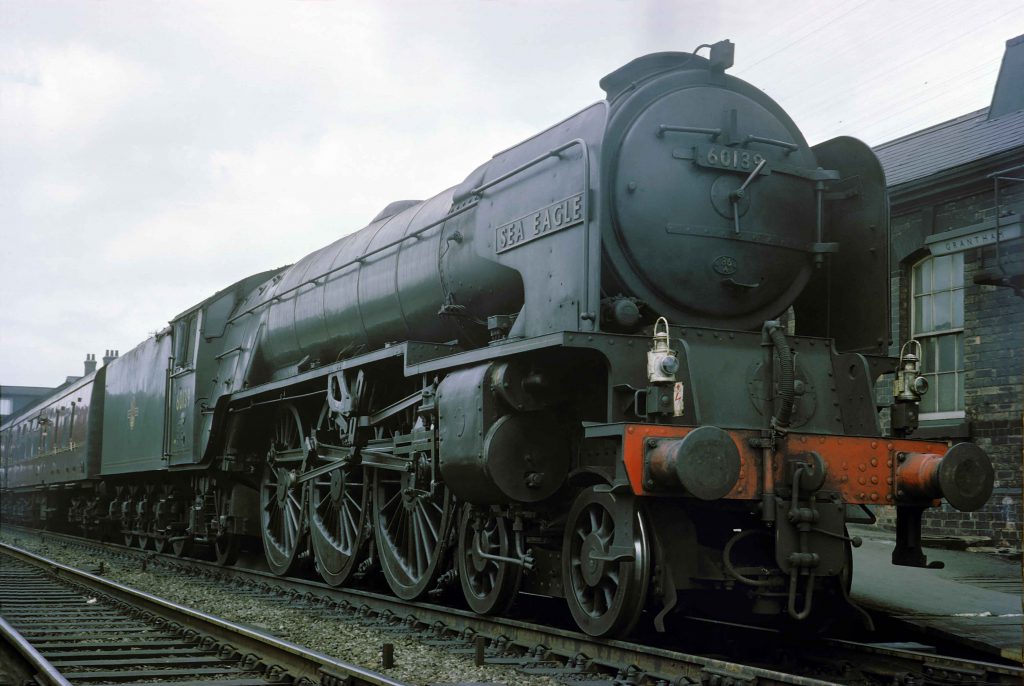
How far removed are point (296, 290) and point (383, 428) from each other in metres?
2.66

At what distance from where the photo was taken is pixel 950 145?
39.2 ft

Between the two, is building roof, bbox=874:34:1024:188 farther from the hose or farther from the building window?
the hose

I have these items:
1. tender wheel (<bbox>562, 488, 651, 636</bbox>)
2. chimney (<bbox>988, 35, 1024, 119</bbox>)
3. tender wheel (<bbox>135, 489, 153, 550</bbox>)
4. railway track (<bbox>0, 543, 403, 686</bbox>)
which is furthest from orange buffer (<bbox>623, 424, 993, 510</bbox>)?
tender wheel (<bbox>135, 489, 153, 550</bbox>)

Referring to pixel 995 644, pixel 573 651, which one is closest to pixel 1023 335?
pixel 995 644

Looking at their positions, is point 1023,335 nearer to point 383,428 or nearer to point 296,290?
point 383,428

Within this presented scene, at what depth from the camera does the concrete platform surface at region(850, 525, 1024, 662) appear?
→ 19.6ft

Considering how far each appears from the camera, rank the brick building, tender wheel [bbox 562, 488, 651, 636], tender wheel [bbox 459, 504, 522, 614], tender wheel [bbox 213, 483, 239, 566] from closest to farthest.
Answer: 1. tender wheel [bbox 562, 488, 651, 636]
2. tender wheel [bbox 459, 504, 522, 614]
3. the brick building
4. tender wheel [bbox 213, 483, 239, 566]

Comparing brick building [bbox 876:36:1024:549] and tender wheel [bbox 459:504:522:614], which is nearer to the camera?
tender wheel [bbox 459:504:522:614]

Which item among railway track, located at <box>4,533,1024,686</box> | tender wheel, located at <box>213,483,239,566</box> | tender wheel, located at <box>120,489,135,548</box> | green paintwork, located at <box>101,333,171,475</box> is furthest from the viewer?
tender wheel, located at <box>120,489,135,548</box>

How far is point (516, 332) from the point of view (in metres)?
6.05

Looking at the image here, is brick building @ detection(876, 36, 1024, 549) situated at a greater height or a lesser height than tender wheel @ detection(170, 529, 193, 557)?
greater

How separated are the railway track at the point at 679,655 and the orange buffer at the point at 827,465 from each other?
30.6 inches

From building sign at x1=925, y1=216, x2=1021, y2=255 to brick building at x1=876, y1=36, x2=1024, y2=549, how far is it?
0.03 ft

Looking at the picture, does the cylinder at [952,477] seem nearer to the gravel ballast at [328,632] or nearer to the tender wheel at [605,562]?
the tender wheel at [605,562]
